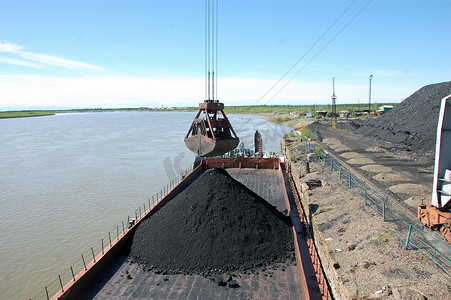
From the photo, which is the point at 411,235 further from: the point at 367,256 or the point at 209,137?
the point at 209,137

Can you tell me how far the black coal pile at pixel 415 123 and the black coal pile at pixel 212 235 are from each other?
15.1m

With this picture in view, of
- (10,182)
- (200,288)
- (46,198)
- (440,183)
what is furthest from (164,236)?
(10,182)

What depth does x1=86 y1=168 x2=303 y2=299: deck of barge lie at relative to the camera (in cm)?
611

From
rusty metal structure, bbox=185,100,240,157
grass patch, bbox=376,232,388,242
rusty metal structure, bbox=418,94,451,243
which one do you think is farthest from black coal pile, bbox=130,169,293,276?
rusty metal structure, bbox=418,94,451,243

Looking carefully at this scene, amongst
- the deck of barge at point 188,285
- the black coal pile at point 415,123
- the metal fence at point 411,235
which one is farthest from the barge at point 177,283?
the black coal pile at point 415,123

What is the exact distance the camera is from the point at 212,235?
7602 millimetres

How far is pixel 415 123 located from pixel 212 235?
23.3 meters

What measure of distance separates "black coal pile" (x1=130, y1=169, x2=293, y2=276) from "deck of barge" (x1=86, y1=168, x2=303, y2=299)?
0.24 meters

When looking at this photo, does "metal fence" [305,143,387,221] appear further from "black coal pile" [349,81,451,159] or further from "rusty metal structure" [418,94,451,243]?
"black coal pile" [349,81,451,159]

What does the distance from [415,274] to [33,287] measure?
1019 centimetres

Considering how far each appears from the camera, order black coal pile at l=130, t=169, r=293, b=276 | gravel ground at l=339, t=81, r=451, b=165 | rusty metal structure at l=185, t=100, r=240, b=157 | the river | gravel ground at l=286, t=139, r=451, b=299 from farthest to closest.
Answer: gravel ground at l=339, t=81, r=451, b=165
the river
rusty metal structure at l=185, t=100, r=240, b=157
black coal pile at l=130, t=169, r=293, b=276
gravel ground at l=286, t=139, r=451, b=299

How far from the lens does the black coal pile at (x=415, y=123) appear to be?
20.7 m

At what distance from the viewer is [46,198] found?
58.4ft

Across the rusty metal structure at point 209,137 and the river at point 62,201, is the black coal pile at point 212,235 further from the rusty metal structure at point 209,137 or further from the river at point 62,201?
the river at point 62,201
